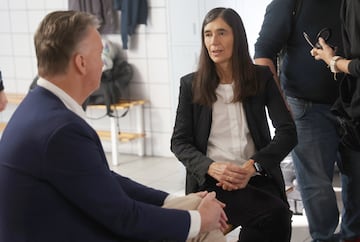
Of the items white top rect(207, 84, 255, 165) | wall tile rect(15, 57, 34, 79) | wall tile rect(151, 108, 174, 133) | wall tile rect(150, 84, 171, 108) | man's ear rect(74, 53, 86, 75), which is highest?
man's ear rect(74, 53, 86, 75)

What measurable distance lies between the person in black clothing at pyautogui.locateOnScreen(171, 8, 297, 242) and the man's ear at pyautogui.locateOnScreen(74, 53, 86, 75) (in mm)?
842

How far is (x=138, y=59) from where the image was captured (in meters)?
4.71

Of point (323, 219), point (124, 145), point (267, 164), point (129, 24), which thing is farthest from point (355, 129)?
point (124, 145)

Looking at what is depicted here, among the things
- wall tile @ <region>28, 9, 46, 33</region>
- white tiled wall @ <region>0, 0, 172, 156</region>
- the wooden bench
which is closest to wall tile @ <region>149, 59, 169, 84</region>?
white tiled wall @ <region>0, 0, 172, 156</region>

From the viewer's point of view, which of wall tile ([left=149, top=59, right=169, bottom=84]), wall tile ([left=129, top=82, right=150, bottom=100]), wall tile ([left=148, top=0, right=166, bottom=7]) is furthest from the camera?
wall tile ([left=129, top=82, right=150, bottom=100])

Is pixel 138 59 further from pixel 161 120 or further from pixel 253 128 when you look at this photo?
pixel 253 128

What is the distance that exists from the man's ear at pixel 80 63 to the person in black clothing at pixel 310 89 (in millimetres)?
1186

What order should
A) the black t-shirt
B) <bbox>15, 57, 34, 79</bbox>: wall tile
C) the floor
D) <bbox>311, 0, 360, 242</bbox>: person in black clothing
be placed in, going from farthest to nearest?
<bbox>15, 57, 34, 79</bbox>: wall tile < the floor < the black t-shirt < <bbox>311, 0, 360, 242</bbox>: person in black clothing

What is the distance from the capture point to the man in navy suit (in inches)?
50.9

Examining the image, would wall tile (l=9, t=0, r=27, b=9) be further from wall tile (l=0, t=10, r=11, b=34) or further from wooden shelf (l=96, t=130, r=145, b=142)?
wooden shelf (l=96, t=130, r=145, b=142)

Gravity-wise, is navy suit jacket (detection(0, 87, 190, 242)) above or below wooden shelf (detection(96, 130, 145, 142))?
above

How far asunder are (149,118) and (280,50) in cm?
248

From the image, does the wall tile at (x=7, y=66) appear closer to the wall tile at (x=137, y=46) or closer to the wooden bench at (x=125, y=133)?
the wooden bench at (x=125, y=133)

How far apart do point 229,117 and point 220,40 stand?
0.31 metres
